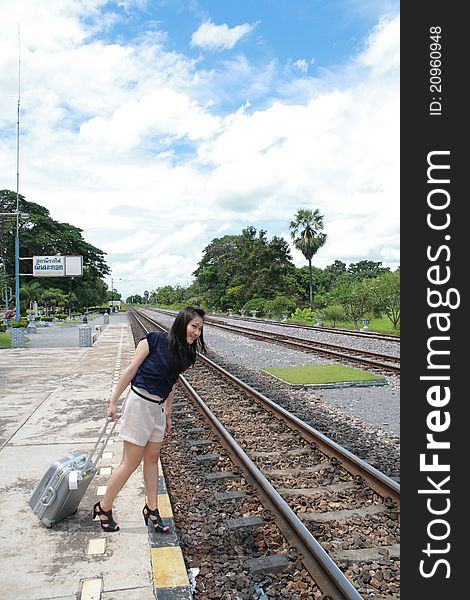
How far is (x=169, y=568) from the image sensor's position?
3379mm

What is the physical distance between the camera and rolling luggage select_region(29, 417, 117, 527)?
12.8 ft

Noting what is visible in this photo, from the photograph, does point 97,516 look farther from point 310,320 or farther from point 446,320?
point 310,320

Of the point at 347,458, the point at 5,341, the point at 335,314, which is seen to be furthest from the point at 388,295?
the point at 347,458

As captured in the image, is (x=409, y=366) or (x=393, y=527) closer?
(x=409, y=366)

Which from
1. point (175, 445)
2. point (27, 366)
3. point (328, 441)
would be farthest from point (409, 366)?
point (27, 366)

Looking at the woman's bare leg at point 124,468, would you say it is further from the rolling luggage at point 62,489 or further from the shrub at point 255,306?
the shrub at point 255,306

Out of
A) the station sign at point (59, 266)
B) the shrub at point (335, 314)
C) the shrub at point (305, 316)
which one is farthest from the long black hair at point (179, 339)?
the shrub at point (305, 316)

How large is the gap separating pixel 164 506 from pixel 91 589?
50.2 inches

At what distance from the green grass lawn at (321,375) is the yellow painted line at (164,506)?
5945 millimetres

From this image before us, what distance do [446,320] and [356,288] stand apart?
1070 inches

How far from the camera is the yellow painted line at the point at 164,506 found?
165 inches

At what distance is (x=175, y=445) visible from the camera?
254 inches

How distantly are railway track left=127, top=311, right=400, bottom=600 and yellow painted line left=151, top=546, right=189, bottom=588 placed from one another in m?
0.64

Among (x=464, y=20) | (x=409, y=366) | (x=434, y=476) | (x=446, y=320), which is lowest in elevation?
(x=434, y=476)
